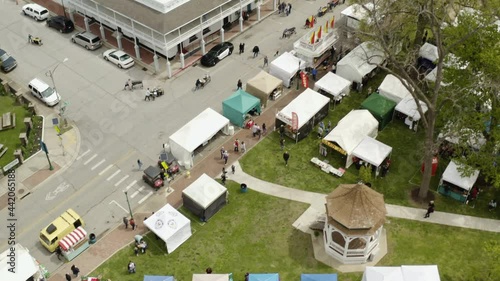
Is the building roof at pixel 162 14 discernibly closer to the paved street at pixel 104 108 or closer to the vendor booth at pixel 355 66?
the paved street at pixel 104 108

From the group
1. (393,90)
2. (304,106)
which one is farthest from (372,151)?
(393,90)

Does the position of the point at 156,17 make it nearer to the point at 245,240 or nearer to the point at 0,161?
the point at 0,161

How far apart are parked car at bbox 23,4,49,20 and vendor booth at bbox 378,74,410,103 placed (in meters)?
41.6

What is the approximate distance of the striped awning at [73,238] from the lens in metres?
40.6

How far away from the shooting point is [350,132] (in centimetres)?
4816

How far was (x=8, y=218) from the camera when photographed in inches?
1727

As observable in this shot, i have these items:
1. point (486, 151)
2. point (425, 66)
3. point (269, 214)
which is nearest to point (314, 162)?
point (269, 214)

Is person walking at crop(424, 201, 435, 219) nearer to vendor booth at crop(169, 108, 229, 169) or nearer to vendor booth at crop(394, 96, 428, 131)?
vendor booth at crop(394, 96, 428, 131)

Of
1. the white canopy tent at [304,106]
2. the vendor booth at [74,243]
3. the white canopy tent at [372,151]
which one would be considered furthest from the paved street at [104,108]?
the white canopy tent at [372,151]

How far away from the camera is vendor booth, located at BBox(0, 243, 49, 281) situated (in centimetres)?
3784

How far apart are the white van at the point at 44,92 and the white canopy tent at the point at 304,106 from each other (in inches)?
899

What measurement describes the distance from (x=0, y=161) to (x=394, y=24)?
39.3 meters

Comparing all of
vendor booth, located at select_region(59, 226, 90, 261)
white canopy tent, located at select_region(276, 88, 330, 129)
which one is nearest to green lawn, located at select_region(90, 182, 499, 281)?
vendor booth, located at select_region(59, 226, 90, 261)

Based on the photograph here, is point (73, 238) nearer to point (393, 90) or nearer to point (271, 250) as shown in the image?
point (271, 250)
